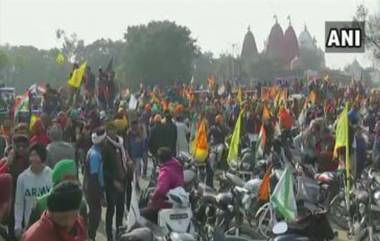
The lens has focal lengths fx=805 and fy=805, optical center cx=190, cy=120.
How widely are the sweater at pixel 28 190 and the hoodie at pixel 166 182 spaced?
175 cm

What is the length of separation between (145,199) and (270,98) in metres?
19.3

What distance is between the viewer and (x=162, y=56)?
7169 centimetres

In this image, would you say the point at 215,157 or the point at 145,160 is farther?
the point at 145,160

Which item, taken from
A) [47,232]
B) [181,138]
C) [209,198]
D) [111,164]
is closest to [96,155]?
[111,164]

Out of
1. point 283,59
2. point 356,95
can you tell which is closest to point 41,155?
point 356,95

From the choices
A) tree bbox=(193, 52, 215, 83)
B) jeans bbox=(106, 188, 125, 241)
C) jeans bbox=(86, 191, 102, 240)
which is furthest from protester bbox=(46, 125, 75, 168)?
tree bbox=(193, 52, 215, 83)

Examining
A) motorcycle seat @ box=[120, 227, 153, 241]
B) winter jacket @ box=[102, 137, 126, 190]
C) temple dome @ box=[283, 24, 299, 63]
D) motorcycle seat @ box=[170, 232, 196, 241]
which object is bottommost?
motorcycle seat @ box=[170, 232, 196, 241]

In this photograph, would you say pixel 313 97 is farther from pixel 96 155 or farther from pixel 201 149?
pixel 96 155

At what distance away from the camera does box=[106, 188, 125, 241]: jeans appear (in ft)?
30.8

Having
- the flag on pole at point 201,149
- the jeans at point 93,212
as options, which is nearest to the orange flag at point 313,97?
the flag on pole at point 201,149

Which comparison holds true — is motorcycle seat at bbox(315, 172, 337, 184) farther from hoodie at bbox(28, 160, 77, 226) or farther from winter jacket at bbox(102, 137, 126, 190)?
hoodie at bbox(28, 160, 77, 226)

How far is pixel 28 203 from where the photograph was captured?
6844 mm

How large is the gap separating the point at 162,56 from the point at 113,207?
205 feet

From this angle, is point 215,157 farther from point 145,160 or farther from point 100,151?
point 100,151
